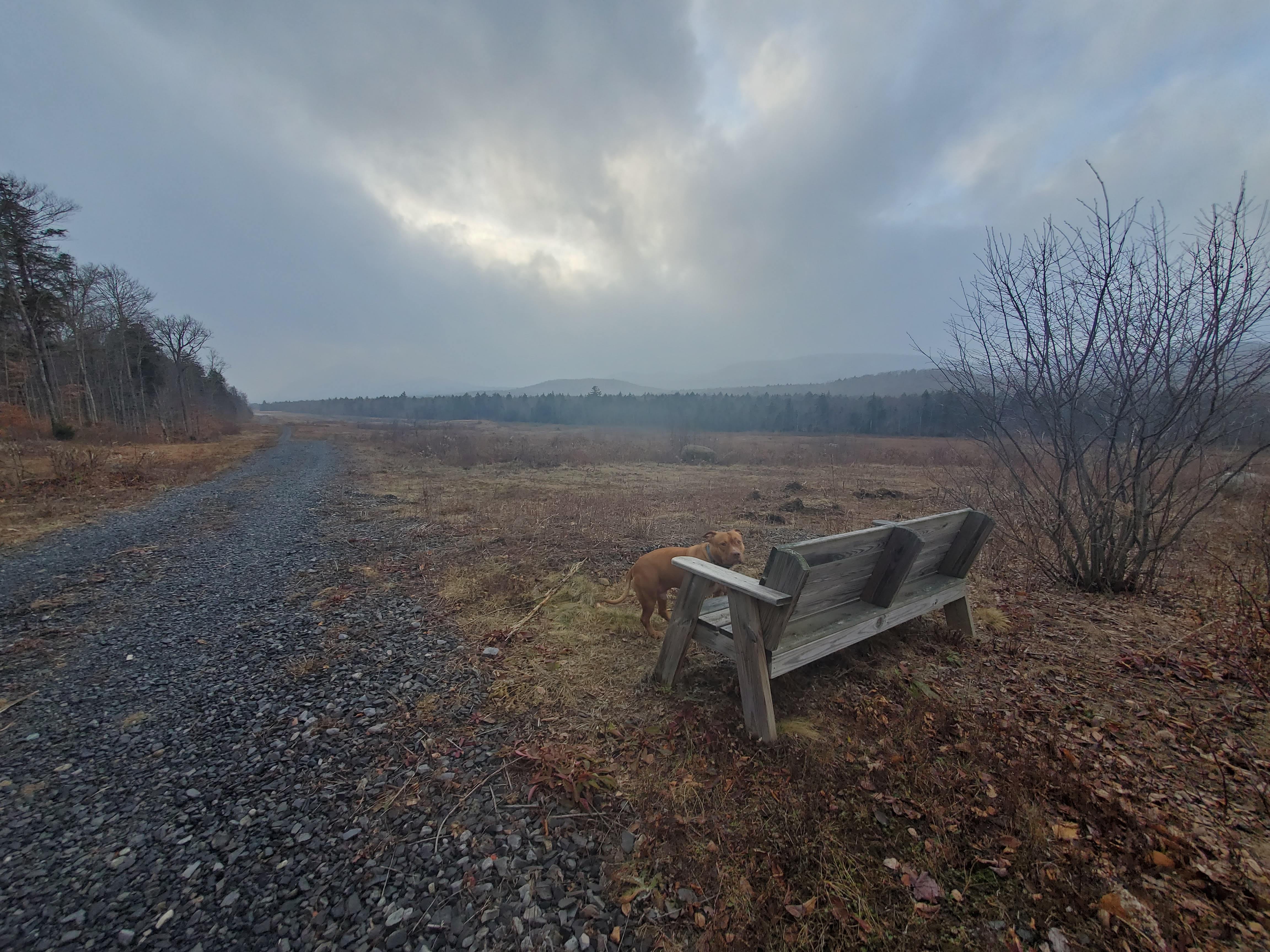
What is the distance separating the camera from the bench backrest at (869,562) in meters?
2.67

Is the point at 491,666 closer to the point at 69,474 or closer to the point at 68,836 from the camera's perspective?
the point at 68,836

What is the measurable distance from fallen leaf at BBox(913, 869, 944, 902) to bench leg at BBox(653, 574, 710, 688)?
1.67 meters

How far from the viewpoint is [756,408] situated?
184ft

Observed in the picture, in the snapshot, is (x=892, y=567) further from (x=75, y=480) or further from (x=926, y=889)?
(x=75, y=480)

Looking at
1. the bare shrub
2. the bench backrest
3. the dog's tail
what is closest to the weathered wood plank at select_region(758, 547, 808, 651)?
the bench backrest

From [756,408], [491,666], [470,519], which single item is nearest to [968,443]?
[756,408]

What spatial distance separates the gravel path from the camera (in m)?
1.98

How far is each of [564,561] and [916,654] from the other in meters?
4.63

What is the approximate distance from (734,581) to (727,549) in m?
1.22

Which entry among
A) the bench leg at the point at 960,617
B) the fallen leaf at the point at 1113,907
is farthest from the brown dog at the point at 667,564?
the fallen leaf at the point at 1113,907

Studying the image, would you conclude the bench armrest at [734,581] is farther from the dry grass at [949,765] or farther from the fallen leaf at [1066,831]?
the fallen leaf at [1066,831]

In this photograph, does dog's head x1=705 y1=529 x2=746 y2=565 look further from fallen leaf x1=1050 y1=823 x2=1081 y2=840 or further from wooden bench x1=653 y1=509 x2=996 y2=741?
fallen leaf x1=1050 y1=823 x2=1081 y2=840

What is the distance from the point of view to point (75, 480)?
12.4 metres

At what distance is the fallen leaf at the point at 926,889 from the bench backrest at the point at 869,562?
3.68ft
